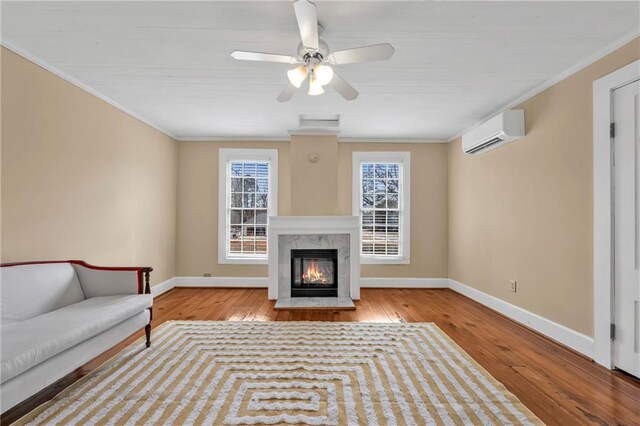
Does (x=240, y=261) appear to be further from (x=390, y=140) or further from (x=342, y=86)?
(x=342, y=86)

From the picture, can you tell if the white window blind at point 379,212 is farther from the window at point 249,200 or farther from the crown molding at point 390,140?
the window at point 249,200

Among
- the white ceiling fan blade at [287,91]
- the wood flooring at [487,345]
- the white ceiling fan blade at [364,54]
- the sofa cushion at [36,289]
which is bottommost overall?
the wood flooring at [487,345]

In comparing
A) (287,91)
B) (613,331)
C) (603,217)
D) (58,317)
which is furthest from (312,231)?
(613,331)

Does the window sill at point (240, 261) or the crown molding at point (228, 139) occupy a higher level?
the crown molding at point (228, 139)

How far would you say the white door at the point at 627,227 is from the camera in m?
2.33

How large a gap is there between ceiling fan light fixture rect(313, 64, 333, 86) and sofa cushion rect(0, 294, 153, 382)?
2.24 meters

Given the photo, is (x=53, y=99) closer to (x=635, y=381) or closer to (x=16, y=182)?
A: (x=16, y=182)

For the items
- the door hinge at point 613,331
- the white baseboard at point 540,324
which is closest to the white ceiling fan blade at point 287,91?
the door hinge at point 613,331

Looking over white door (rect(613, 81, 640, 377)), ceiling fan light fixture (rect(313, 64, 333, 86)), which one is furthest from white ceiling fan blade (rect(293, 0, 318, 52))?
white door (rect(613, 81, 640, 377))

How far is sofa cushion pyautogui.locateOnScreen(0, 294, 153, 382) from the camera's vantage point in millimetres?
1669

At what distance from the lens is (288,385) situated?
2.18 meters

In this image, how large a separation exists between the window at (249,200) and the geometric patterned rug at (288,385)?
2335mm

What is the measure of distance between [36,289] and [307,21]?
265 cm

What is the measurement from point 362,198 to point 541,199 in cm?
266
